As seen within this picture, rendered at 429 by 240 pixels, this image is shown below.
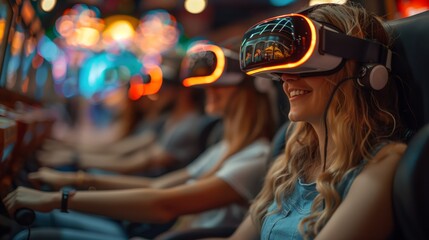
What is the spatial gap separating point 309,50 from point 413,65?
0.27 m

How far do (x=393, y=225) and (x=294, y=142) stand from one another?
1.54 ft

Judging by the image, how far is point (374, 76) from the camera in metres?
1.20

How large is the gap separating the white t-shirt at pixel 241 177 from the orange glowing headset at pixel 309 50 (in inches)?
32.1

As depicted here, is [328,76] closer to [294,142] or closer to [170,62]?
[294,142]

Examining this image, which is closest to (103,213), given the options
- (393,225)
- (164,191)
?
(164,191)

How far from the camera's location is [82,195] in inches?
64.0

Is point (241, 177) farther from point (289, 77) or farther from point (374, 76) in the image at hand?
point (374, 76)

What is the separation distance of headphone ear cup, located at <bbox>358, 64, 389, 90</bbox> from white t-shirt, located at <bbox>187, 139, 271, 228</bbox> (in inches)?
32.4

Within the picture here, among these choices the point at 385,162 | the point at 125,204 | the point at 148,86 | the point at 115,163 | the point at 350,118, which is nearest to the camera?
the point at 385,162

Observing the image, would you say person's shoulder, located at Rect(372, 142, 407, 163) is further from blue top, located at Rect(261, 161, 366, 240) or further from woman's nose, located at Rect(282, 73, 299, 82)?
woman's nose, located at Rect(282, 73, 299, 82)

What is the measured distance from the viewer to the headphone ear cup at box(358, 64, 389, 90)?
1.20 metres

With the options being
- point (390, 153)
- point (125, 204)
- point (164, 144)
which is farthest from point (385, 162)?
point (164, 144)

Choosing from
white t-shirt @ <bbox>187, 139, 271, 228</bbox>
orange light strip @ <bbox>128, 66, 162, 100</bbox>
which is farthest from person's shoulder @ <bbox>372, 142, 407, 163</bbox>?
orange light strip @ <bbox>128, 66, 162, 100</bbox>

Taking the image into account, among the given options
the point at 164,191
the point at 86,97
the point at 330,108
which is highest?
the point at 330,108
